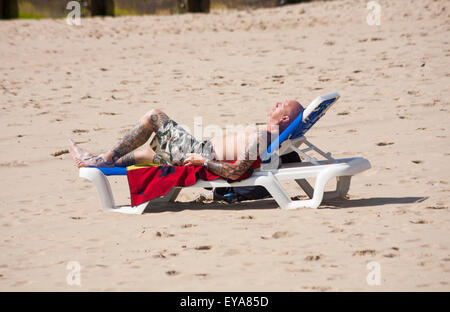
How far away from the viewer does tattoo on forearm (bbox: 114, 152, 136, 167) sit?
6.43 meters

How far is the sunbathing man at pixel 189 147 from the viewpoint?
598cm

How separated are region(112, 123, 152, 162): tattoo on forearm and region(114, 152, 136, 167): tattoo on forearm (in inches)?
1.3

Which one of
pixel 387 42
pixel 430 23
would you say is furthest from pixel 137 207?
pixel 430 23

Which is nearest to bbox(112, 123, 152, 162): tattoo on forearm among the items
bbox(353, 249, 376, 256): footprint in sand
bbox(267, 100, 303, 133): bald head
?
bbox(267, 100, 303, 133): bald head

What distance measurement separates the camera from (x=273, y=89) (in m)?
11.1

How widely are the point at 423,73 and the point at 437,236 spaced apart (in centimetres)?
650

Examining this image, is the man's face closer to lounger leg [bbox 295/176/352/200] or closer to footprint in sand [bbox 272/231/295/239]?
lounger leg [bbox 295/176/352/200]

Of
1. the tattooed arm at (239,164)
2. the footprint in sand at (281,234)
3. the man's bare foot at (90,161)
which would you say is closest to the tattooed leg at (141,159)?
the man's bare foot at (90,161)

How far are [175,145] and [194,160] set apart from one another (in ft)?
1.01

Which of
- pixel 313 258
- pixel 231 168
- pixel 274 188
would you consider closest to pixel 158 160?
pixel 231 168

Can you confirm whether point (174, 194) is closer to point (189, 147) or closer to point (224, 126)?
point (189, 147)

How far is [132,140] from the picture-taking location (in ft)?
21.0

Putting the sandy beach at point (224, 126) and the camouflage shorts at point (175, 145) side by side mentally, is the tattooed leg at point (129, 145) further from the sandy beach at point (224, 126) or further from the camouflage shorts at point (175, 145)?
the sandy beach at point (224, 126)
